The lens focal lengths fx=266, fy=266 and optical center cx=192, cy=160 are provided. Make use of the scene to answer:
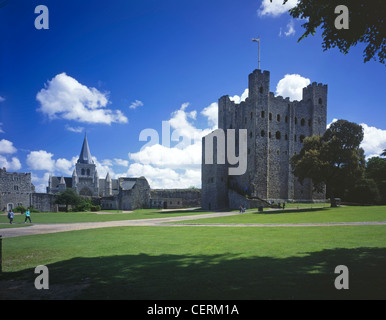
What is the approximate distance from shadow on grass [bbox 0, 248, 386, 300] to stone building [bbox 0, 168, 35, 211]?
62.2 metres

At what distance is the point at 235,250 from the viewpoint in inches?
376

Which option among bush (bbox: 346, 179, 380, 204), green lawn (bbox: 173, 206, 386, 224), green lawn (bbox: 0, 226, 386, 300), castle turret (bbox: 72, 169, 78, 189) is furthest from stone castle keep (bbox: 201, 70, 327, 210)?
castle turret (bbox: 72, 169, 78, 189)

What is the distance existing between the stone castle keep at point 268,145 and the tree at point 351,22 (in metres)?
37.5

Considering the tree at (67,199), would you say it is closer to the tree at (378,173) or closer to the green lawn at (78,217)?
the green lawn at (78,217)

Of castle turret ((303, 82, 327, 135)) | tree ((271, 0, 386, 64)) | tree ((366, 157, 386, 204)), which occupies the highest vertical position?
castle turret ((303, 82, 327, 135))

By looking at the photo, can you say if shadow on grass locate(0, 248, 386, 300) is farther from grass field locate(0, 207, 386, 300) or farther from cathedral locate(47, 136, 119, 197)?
cathedral locate(47, 136, 119, 197)

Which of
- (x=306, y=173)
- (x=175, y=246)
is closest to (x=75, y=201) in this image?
(x=306, y=173)

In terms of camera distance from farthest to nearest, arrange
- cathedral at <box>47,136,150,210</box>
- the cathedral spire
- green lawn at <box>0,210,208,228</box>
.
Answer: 1. the cathedral spire
2. cathedral at <box>47,136,150,210</box>
3. green lawn at <box>0,210,208,228</box>

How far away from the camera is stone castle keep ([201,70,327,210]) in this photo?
49344 mm

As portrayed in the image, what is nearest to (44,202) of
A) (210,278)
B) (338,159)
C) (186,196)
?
(186,196)

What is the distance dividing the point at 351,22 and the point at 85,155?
111 m

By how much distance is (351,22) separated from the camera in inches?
371

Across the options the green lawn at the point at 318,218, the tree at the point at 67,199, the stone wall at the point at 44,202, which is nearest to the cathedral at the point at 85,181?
the stone wall at the point at 44,202
